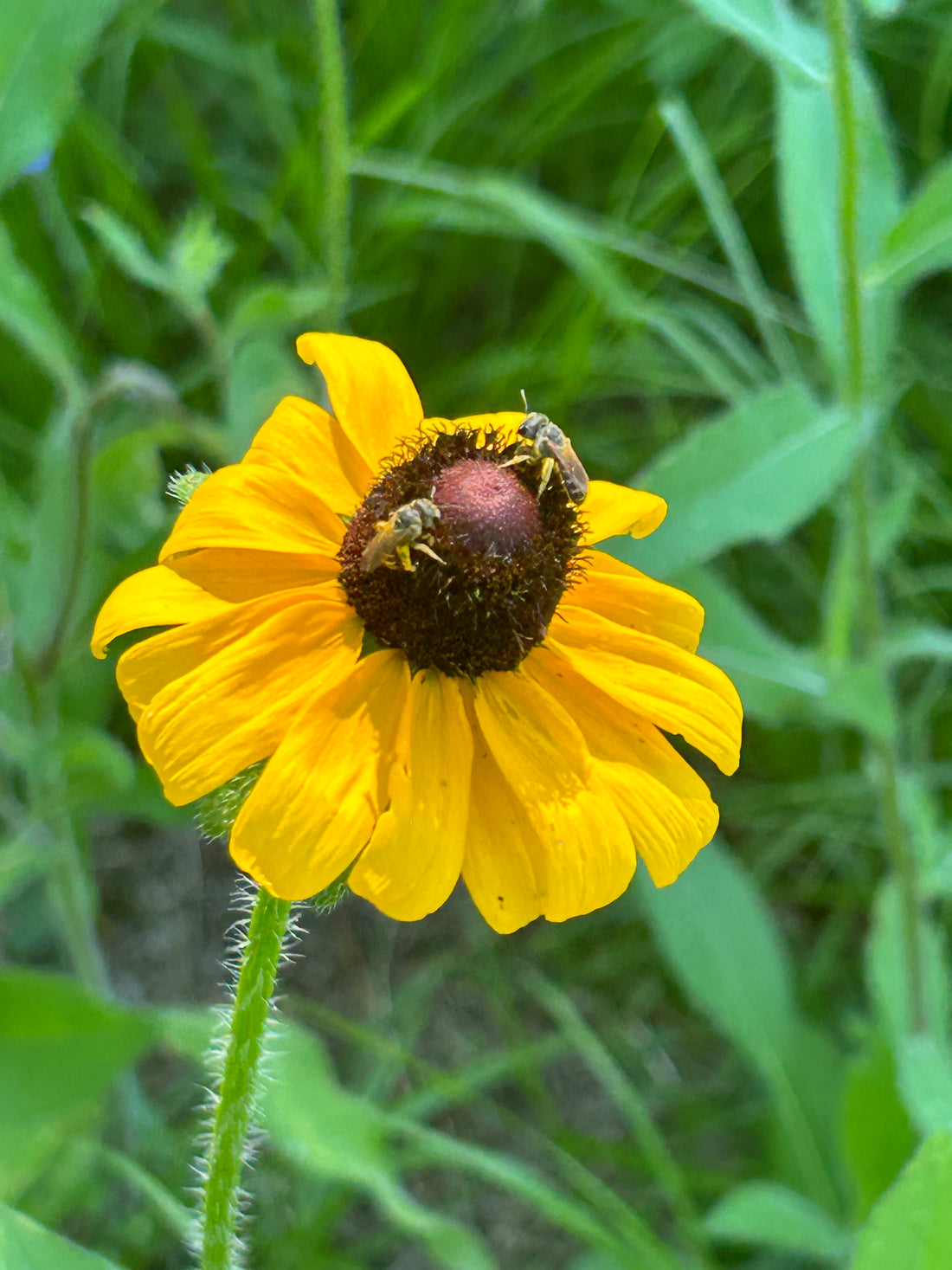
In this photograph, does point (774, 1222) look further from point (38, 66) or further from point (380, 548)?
point (38, 66)

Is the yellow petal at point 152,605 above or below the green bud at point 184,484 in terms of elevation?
below

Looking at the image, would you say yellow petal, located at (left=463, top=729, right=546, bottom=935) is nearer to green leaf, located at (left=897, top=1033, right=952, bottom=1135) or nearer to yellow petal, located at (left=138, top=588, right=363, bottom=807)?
yellow petal, located at (left=138, top=588, right=363, bottom=807)

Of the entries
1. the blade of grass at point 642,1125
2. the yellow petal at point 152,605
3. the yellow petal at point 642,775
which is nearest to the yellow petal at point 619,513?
the yellow petal at point 642,775

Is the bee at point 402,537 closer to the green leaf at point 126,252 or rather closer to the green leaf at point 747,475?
the green leaf at point 747,475

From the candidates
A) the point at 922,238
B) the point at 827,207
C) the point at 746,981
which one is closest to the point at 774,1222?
the point at 746,981

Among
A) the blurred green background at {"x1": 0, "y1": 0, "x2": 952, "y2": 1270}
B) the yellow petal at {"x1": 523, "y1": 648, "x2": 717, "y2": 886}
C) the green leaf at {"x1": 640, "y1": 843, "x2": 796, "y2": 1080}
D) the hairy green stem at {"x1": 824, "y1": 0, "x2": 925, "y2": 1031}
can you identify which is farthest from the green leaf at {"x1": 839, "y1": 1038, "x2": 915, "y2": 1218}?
the yellow petal at {"x1": 523, "y1": 648, "x2": 717, "y2": 886}

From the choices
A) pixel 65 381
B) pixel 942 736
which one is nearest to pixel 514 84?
pixel 65 381

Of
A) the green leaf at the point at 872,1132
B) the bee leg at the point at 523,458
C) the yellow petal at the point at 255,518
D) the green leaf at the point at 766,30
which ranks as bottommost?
the green leaf at the point at 872,1132

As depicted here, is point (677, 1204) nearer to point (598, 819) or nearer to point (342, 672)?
point (598, 819)
